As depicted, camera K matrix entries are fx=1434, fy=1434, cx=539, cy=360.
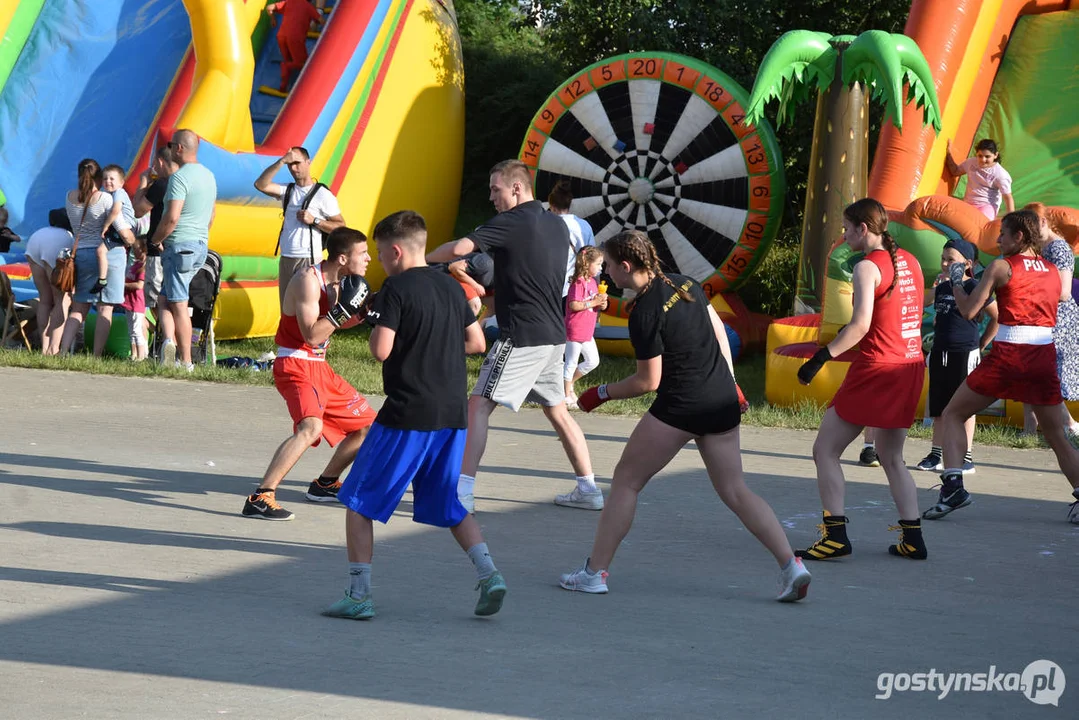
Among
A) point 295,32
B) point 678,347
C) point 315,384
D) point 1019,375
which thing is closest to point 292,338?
point 315,384

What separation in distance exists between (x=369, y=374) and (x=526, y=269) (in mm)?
5120

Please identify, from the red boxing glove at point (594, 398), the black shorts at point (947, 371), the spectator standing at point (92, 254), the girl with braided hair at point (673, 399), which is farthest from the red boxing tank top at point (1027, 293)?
the spectator standing at point (92, 254)

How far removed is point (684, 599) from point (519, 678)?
4.25 ft

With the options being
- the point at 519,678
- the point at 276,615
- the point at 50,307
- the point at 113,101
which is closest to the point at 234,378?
the point at 50,307

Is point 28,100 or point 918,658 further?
point 28,100

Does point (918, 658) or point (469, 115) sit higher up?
point (469, 115)

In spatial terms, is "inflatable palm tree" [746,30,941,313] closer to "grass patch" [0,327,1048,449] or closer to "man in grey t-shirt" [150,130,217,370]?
"grass patch" [0,327,1048,449]

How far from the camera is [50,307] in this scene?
12.4m

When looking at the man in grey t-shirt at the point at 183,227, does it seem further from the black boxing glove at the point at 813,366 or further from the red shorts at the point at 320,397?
the black boxing glove at the point at 813,366

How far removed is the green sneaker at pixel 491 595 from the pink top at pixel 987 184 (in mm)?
8330

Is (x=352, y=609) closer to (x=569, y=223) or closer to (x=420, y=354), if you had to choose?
(x=420, y=354)

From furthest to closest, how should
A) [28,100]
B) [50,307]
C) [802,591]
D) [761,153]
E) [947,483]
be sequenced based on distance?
[28,100]
[761,153]
[50,307]
[947,483]
[802,591]

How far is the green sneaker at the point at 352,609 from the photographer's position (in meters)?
5.10

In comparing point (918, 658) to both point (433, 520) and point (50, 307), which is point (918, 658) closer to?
point (433, 520)
